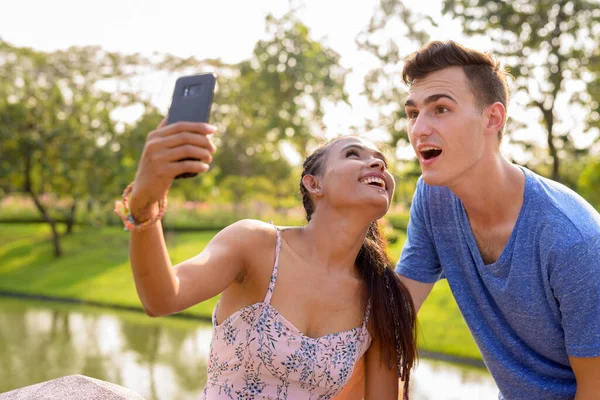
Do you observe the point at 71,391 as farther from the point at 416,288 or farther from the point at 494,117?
the point at 494,117

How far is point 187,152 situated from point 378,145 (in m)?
1.45

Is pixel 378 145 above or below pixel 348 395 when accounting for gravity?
above

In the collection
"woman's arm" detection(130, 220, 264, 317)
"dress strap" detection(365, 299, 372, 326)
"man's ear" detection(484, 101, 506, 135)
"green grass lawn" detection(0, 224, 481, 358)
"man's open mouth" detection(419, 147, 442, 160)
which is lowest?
"green grass lawn" detection(0, 224, 481, 358)

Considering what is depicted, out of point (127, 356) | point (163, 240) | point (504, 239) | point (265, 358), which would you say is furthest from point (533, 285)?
point (127, 356)

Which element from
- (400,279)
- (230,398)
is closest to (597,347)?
(400,279)

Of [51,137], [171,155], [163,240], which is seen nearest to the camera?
[171,155]

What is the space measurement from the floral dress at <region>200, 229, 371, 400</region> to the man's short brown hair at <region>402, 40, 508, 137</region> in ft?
2.66

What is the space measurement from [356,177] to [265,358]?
650mm

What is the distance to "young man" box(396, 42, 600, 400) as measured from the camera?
2.08m

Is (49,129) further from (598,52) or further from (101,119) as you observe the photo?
(598,52)

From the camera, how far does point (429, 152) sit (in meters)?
2.26

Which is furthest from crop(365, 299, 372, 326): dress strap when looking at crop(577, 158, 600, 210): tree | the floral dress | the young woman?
crop(577, 158, 600, 210): tree

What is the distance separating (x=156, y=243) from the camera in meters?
1.47

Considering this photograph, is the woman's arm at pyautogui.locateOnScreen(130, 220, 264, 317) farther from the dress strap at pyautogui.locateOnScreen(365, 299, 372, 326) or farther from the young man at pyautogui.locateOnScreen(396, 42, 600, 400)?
the young man at pyautogui.locateOnScreen(396, 42, 600, 400)
